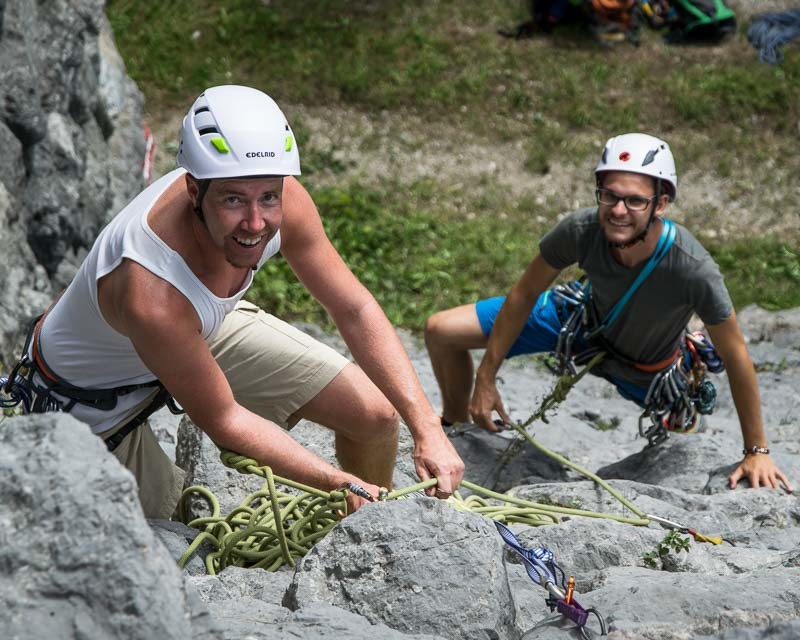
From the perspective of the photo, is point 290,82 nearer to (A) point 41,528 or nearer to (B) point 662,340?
(B) point 662,340

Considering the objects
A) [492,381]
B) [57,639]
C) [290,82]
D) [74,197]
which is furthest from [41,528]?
[290,82]

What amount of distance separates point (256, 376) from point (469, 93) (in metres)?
7.82

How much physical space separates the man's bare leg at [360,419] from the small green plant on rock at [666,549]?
3.24 feet

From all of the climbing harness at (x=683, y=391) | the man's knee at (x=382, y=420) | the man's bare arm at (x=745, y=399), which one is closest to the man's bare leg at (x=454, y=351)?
the climbing harness at (x=683, y=391)

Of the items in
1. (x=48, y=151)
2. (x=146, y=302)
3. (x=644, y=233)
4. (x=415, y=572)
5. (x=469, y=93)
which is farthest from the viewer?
(x=469, y=93)

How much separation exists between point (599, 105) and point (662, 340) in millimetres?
6108

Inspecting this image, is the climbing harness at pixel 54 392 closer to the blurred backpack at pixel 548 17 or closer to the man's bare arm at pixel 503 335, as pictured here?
the man's bare arm at pixel 503 335

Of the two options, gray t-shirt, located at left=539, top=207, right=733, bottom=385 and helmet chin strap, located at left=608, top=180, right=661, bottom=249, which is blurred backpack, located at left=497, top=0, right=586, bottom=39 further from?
helmet chin strap, located at left=608, top=180, right=661, bottom=249

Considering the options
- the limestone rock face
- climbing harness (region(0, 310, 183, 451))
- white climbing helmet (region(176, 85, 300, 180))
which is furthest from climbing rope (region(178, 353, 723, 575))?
the limestone rock face

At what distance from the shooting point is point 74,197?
7395 millimetres

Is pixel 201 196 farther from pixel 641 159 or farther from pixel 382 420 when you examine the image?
pixel 641 159

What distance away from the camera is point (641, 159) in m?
5.33

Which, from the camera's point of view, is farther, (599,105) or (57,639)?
(599,105)

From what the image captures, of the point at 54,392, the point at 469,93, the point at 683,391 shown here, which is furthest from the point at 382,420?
the point at 469,93
